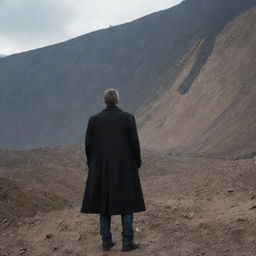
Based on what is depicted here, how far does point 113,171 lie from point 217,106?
26.8m

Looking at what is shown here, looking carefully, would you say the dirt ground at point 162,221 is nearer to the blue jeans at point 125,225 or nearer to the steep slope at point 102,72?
the blue jeans at point 125,225

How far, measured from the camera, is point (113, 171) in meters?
5.42

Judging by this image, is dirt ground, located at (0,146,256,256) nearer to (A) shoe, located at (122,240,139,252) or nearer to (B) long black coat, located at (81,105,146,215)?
(A) shoe, located at (122,240,139,252)

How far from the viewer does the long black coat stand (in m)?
5.37

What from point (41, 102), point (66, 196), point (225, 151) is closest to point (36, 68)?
point (41, 102)

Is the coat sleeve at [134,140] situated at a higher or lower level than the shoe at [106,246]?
higher

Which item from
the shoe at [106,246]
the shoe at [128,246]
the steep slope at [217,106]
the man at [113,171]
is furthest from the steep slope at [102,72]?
the shoe at [128,246]

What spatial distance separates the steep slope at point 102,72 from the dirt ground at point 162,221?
26743 millimetres

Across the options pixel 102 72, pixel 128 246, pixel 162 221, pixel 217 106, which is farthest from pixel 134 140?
pixel 102 72

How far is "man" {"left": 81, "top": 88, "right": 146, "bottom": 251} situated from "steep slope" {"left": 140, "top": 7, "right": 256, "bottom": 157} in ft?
56.9

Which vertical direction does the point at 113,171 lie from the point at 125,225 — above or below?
above

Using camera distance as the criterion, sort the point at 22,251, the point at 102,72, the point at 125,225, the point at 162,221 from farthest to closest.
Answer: the point at 102,72 < the point at 162,221 < the point at 22,251 < the point at 125,225

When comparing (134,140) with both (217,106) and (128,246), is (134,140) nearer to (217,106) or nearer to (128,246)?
(128,246)

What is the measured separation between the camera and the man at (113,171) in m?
5.38
